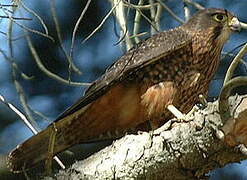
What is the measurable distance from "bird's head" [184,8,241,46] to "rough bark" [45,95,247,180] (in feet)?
4.13

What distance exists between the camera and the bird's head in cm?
389

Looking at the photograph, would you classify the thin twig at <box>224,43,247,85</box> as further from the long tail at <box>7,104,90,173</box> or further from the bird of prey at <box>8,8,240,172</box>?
the bird of prey at <box>8,8,240,172</box>

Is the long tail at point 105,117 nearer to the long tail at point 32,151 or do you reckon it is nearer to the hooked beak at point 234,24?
the long tail at point 32,151

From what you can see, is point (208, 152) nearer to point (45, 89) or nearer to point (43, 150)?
point (43, 150)

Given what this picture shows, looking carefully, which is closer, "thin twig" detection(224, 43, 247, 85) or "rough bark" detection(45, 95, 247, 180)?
"thin twig" detection(224, 43, 247, 85)

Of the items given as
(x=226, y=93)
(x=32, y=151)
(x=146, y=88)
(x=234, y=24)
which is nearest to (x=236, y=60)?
(x=226, y=93)

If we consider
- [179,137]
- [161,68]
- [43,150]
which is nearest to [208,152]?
[179,137]

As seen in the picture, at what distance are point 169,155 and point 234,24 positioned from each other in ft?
4.45

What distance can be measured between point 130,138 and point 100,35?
223 cm

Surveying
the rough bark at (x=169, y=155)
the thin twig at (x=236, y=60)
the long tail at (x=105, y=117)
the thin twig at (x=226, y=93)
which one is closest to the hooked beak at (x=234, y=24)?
the long tail at (x=105, y=117)

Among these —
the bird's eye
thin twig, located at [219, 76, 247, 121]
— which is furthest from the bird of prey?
thin twig, located at [219, 76, 247, 121]

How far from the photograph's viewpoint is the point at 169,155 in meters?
2.67

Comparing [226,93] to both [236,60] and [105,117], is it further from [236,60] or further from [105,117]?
[105,117]

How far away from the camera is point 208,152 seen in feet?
8.57
